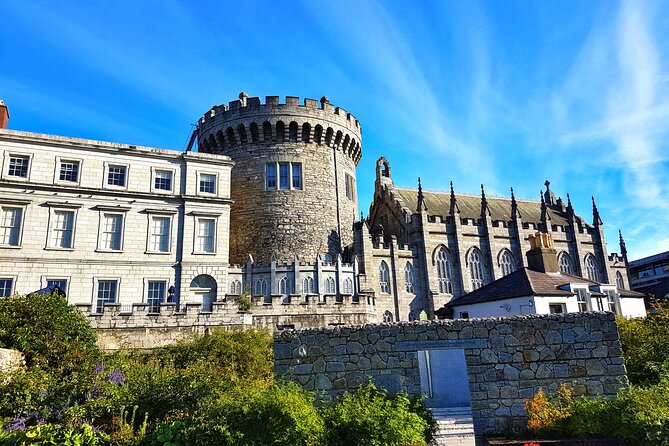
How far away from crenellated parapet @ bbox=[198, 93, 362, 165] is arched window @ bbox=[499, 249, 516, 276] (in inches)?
651

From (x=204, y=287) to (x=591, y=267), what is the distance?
35.0m

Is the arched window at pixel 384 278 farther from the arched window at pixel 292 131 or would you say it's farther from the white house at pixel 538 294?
the white house at pixel 538 294

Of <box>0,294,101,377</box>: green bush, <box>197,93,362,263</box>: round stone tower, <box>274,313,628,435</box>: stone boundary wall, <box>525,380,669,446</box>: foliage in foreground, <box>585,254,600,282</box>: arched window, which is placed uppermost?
<box>197,93,362,263</box>: round stone tower

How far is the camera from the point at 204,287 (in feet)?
88.1

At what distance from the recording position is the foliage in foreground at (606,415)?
7883 millimetres

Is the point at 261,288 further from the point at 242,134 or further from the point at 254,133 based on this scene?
the point at 242,134

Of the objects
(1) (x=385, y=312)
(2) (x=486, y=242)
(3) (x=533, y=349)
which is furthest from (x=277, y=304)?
(2) (x=486, y=242)

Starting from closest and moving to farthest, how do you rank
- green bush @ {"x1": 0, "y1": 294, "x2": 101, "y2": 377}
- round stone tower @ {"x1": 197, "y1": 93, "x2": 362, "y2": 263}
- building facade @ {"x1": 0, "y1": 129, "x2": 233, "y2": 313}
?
green bush @ {"x1": 0, "y1": 294, "x2": 101, "y2": 377} → building facade @ {"x1": 0, "y1": 129, "x2": 233, "y2": 313} → round stone tower @ {"x1": 197, "y1": 93, "x2": 362, "y2": 263}

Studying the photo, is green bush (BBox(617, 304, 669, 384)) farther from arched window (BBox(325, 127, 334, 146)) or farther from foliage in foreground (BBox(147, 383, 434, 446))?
arched window (BBox(325, 127, 334, 146))

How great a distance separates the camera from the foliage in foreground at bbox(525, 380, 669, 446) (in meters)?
7.88

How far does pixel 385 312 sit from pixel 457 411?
19995 millimetres

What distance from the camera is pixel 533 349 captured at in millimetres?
10297

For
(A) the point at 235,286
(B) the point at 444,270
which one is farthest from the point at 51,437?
(B) the point at 444,270

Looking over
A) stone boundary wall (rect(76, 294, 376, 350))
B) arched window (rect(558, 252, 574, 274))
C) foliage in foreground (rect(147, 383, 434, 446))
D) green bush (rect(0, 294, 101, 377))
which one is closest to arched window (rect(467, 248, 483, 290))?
arched window (rect(558, 252, 574, 274))
